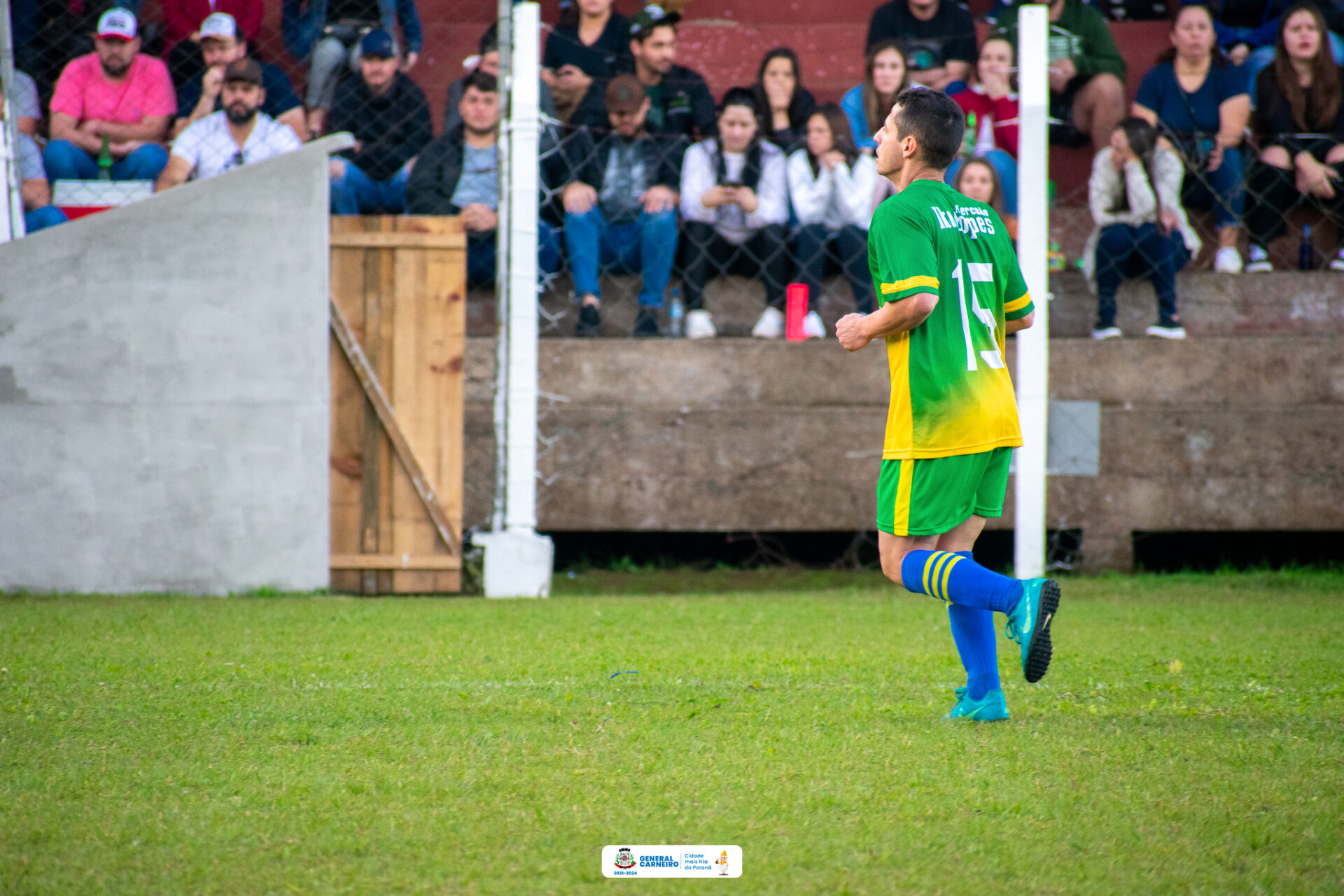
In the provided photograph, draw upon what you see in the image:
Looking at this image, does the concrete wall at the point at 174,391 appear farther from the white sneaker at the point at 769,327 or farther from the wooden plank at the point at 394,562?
the white sneaker at the point at 769,327

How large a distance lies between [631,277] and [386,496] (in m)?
2.51

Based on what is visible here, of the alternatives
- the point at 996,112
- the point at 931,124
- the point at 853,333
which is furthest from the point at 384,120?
the point at 853,333

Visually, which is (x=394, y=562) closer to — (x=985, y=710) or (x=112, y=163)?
(x=112, y=163)

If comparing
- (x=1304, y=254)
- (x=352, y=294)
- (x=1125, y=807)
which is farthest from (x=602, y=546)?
(x=1125, y=807)

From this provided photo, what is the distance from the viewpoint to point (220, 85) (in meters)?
8.62

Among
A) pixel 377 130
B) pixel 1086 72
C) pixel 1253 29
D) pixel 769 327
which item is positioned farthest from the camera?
pixel 1253 29

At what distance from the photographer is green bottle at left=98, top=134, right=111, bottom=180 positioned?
8.48 m

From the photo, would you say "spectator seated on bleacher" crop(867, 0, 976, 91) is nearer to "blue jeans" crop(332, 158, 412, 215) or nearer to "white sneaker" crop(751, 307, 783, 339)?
"white sneaker" crop(751, 307, 783, 339)

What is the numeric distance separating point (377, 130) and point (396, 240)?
75.7 inches

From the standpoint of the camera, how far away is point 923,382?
346 cm

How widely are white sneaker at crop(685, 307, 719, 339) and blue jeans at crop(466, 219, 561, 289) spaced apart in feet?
3.21

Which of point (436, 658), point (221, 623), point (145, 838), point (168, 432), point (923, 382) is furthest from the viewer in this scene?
point (168, 432)

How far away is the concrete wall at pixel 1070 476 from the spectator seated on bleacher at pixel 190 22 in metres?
3.26

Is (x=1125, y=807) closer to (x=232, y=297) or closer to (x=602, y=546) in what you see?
(x=232, y=297)
